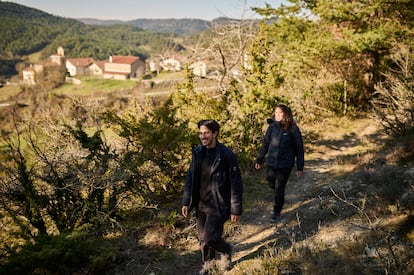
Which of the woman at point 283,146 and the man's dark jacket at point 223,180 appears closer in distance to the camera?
the man's dark jacket at point 223,180

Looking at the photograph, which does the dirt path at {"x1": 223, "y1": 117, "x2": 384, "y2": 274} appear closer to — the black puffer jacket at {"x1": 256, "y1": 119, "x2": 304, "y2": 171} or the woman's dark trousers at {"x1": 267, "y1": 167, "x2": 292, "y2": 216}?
the woman's dark trousers at {"x1": 267, "y1": 167, "x2": 292, "y2": 216}

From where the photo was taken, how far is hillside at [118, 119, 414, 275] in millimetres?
2938

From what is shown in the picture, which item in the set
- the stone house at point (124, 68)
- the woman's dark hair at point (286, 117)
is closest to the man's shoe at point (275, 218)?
the woman's dark hair at point (286, 117)

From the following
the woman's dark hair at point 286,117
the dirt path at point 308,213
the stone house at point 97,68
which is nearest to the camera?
the dirt path at point 308,213

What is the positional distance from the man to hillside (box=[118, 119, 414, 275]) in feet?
1.95

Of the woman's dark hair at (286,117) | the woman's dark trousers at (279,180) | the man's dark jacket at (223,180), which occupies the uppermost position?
the woman's dark hair at (286,117)

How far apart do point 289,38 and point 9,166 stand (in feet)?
34.4

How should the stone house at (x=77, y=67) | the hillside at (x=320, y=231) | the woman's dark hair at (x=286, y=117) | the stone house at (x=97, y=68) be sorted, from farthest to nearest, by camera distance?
1. the stone house at (x=97, y=68)
2. the stone house at (x=77, y=67)
3. the woman's dark hair at (x=286, y=117)
4. the hillside at (x=320, y=231)

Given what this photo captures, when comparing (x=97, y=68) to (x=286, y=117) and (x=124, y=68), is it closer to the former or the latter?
(x=124, y=68)

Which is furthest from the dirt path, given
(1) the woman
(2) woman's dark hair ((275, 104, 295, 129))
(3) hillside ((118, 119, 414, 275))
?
(2) woman's dark hair ((275, 104, 295, 129))

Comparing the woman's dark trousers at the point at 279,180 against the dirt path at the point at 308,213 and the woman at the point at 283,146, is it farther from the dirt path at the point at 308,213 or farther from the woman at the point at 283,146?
the dirt path at the point at 308,213

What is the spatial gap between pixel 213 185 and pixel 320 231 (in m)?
1.80

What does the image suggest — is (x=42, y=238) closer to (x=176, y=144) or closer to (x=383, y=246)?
(x=176, y=144)

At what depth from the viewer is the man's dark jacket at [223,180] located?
3.15 metres
